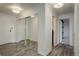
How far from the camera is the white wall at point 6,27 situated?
1.46 metres

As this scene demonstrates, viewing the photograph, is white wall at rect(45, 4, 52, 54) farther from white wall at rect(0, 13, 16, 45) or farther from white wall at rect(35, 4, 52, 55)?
white wall at rect(0, 13, 16, 45)

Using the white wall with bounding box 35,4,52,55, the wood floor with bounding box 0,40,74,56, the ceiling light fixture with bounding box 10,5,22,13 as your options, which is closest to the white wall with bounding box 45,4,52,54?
the white wall with bounding box 35,4,52,55

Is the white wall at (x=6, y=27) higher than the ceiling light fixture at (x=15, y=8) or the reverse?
the reverse

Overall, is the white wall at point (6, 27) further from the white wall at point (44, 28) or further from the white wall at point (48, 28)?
the white wall at point (48, 28)

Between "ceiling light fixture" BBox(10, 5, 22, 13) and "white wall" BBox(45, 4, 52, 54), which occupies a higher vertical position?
"ceiling light fixture" BBox(10, 5, 22, 13)

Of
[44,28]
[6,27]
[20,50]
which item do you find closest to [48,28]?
[44,28]

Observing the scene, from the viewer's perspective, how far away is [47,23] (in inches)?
69.8

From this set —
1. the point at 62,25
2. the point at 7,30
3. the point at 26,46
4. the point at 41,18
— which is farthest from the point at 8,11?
the point at 62,25

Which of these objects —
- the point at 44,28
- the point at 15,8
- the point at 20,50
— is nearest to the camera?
the point at 15,8

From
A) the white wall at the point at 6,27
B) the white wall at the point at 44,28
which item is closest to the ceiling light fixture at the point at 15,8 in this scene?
the white wall at the point at 6,27

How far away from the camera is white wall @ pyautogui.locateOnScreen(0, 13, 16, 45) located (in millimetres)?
1458

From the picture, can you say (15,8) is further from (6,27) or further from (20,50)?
(20,50)

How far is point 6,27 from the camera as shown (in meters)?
1.51

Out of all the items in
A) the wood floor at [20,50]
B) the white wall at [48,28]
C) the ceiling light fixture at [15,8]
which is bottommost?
the wood floor at [20,50]
